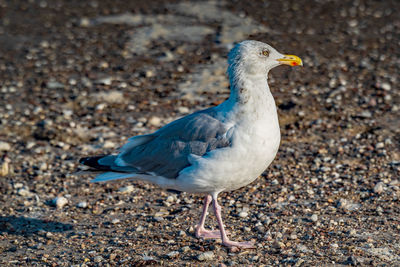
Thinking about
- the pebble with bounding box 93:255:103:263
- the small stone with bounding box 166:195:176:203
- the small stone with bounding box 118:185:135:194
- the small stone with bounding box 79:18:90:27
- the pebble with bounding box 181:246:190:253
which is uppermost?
the small stone with bounding box 79:18:90:27

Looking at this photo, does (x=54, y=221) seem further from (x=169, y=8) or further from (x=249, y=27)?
(x=169, y=8)

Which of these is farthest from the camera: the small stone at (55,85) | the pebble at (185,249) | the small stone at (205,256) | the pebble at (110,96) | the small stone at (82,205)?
the small stone at (55,85)

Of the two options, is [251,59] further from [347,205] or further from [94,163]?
[347,205]

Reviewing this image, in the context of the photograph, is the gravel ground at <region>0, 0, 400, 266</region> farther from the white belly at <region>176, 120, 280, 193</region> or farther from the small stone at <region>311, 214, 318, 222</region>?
the white belly at <region>176, 120, 280, 193</region>

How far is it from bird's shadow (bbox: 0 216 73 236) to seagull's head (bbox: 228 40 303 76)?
254 centimetres

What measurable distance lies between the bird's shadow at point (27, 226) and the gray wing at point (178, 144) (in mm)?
1089

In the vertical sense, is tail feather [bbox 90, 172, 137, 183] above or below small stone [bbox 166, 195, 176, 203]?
above

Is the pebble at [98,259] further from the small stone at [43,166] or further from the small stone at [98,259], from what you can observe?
the small stone at [43,166]

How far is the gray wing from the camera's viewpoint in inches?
211

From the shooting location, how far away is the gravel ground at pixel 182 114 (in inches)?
225

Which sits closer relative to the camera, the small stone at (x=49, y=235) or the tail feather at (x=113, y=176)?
the tail feather at (x=113, y=176)

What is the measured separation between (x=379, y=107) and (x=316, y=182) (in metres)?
2.74

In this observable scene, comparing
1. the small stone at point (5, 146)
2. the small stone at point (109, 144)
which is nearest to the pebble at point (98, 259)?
the small stone at point (109, 144)

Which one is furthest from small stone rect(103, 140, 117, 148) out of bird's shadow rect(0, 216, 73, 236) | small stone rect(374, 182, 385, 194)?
small stone rect(374, 182, 385, 194)
